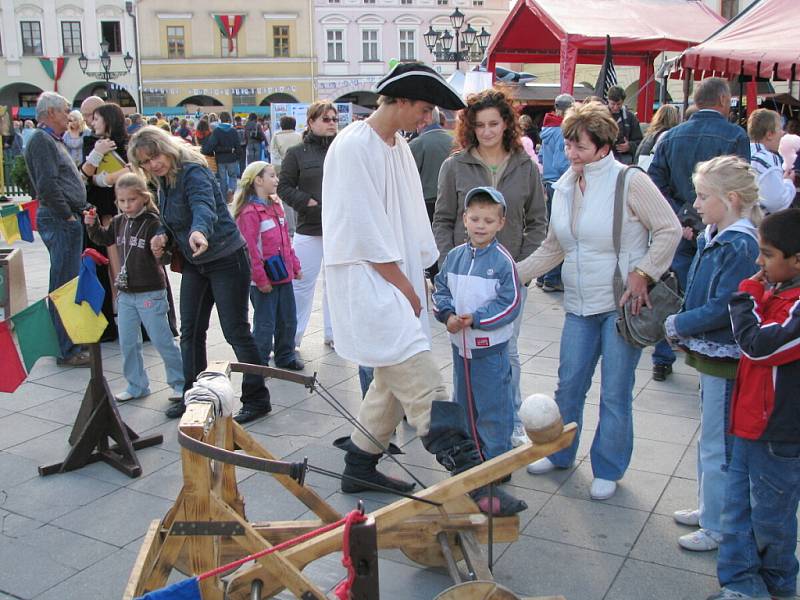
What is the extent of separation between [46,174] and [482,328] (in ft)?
13.2

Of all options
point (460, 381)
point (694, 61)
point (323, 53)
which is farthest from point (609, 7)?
point (323, 53)

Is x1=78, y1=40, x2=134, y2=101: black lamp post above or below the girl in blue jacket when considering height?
above

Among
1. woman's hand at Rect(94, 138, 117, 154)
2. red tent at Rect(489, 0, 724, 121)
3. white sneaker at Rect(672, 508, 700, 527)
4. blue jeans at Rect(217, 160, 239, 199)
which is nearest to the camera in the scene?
→ white sneaker at Rect(672, 508, 700, 527)

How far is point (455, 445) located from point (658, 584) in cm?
104

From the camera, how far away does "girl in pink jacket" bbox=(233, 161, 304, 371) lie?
231 inches

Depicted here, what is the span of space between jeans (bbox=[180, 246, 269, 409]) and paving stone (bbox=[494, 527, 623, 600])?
2.29 metres

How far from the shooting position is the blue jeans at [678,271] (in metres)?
5.84

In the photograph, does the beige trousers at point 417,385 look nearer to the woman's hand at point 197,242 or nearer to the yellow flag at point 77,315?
the woman's hand at point 197,242

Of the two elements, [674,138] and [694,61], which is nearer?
[674,138]

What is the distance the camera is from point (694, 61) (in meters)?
9.45

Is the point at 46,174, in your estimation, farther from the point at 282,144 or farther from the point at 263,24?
the point at 263,24

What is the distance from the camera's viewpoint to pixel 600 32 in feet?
38.2

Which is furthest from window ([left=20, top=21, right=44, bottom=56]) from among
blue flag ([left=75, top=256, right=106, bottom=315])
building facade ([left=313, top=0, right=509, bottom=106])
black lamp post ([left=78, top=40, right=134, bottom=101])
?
blue flag ([left=75, top=256, right=106, bottom=315])

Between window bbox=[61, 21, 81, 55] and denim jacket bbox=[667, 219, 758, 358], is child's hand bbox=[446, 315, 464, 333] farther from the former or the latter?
window bbox=[61, 21, 81, 55]
